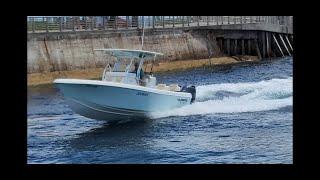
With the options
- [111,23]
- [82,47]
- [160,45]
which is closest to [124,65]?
[111,23]

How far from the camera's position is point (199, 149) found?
9.15m

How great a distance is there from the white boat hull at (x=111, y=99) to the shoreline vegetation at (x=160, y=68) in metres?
3.73

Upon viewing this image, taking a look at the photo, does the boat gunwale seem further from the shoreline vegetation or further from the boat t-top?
the shoreline vegetation

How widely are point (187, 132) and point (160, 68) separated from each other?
911 centimetres

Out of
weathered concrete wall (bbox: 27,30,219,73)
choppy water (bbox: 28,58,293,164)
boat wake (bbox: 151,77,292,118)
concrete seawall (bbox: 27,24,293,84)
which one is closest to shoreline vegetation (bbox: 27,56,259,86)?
concrete seawall (bbox: 27,24,293,84)

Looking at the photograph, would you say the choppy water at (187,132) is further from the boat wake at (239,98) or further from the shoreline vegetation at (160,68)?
the shoreline vegetation at (160,68)

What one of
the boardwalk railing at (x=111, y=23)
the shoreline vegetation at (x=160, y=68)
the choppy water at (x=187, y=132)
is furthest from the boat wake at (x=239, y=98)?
the boardwalk railing at (x=111, y=23)

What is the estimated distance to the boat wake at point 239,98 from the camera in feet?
41.2

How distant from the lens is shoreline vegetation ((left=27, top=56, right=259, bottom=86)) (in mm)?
18031

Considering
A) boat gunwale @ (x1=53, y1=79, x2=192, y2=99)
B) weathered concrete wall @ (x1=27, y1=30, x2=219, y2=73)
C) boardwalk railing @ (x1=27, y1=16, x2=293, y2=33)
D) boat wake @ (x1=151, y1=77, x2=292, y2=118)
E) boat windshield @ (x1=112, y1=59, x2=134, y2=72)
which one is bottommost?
boat wake @ (x1=151, y1=77, x2=292, y2=118)
